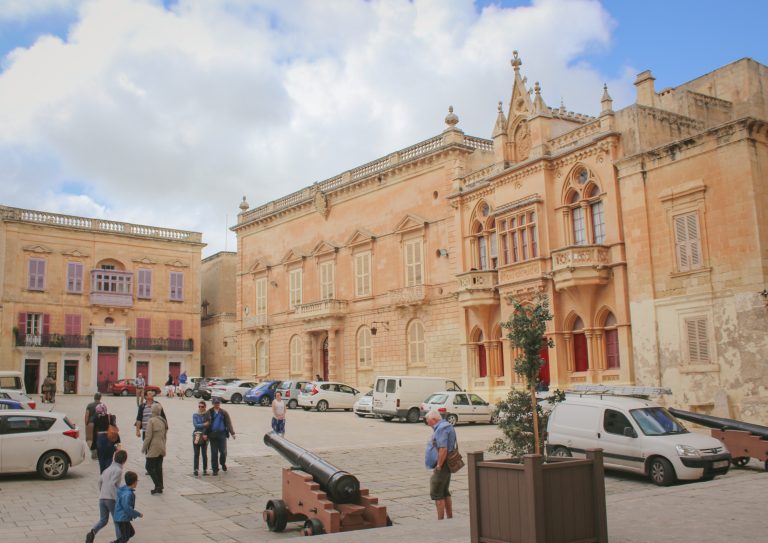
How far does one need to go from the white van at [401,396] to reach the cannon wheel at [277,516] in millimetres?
17027

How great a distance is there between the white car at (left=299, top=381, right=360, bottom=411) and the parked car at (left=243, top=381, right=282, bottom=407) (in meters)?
3.36

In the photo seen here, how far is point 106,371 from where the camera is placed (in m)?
49.2

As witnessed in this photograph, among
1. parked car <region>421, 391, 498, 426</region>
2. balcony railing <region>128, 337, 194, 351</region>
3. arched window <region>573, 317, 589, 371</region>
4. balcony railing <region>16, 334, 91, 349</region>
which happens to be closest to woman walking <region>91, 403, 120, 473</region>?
parked car <region>421, 391, 498, 426</region>

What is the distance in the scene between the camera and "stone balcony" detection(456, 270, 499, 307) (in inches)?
1160

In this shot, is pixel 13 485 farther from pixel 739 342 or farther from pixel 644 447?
pixel 739 342

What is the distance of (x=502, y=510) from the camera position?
7574 millimetres

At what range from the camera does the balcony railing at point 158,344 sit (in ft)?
166

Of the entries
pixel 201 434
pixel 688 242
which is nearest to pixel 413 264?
pixel 688 242

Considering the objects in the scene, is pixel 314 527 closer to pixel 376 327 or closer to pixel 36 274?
pixel 376 327

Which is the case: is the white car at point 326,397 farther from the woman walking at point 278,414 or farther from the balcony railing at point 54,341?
A: the balcony railing at point 54,341

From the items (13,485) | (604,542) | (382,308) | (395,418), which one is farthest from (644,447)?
(382,308)

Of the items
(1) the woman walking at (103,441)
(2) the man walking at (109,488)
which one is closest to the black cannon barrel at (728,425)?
(1) the woman walking at (103,441)

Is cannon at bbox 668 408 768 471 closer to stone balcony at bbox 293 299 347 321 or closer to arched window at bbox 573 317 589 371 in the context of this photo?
arched window at bbox 573 317 589 371

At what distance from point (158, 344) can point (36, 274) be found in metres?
9.29
